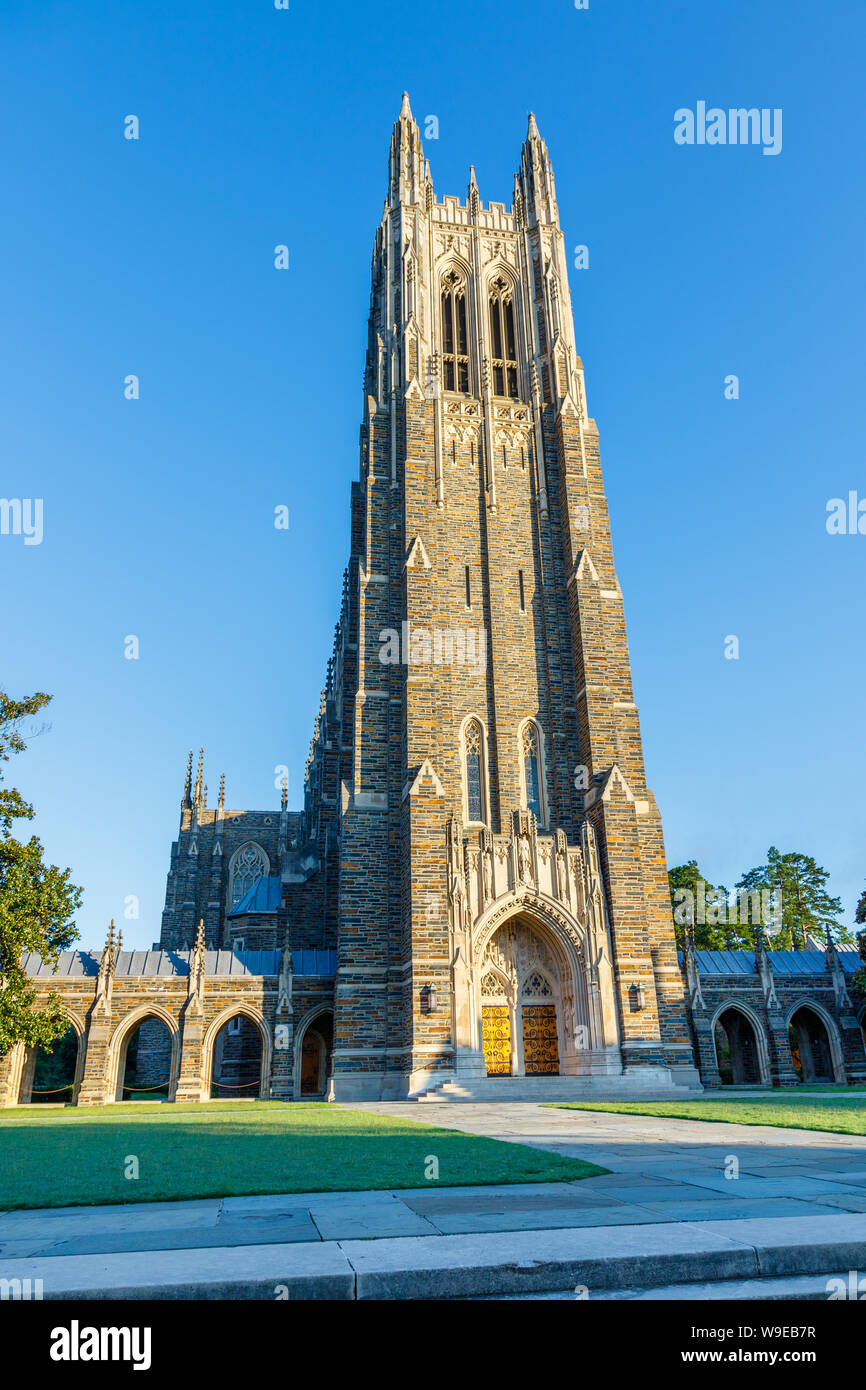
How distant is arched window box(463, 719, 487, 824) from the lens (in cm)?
2814

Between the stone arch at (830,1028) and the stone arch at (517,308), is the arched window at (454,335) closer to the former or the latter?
the stone arch at (517,308)

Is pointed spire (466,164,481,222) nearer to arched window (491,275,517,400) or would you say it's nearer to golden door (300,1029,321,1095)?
arched window (491,275,517,400)

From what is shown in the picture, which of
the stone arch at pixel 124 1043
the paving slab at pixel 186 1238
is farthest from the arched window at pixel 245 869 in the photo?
the paving slab at pixel 186 1238

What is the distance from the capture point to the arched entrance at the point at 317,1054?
3091 cm

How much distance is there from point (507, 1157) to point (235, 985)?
2313 cm

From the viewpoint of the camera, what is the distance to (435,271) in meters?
35.2

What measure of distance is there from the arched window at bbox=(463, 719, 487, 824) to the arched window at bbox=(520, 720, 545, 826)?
1264 millimetres

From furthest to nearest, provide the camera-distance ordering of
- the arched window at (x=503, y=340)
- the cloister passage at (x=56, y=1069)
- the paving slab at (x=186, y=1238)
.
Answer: the cloister passage at (x=56, y=1069) < the arched window at (x=503, y=340) < the paving slab at (x=186, y=1238)

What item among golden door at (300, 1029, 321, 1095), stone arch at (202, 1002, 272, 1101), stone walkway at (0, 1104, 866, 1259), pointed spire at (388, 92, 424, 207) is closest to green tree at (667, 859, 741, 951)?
golden door at (300, 1029, 321, 1095)

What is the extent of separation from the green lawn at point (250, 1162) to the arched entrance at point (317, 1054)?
18.2m

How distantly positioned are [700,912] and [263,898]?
73.4 feet

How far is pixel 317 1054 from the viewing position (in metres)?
34.7

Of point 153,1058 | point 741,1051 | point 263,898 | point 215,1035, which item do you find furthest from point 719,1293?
point 153,1058

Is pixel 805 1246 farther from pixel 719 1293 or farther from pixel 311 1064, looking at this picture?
pixel 311 1064
